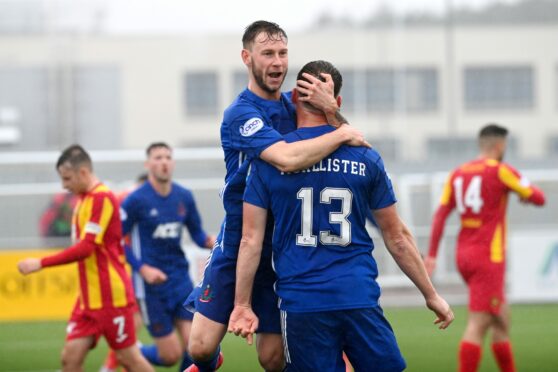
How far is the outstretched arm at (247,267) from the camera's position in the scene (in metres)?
5.77

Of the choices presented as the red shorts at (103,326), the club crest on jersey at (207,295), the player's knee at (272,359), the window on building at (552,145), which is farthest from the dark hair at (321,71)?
the window on building at (552,145)

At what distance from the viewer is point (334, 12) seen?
103 feet

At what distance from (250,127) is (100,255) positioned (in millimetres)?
2891

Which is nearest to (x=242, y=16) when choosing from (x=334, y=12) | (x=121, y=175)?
(x=334, y=12)

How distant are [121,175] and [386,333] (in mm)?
16597

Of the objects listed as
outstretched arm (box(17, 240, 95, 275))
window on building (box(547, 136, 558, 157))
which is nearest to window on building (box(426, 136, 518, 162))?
window on building (box(547, 136, 558, 157))

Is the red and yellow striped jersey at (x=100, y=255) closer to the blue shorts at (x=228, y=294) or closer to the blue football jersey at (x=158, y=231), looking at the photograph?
the blue football jersey at (x=158, y=231)

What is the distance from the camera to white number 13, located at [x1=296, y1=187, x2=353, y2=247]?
559cm

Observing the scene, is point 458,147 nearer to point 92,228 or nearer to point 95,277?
point 95,277

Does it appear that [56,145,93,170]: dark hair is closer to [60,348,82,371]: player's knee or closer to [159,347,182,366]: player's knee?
[60,348,82,371]: player's knee

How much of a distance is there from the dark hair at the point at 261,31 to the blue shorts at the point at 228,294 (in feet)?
4.05

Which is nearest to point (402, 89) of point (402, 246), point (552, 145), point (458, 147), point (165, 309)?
point (458, 147)

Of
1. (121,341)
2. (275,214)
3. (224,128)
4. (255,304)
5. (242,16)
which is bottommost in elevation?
(121,341)

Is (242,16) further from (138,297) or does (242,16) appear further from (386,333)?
(386,333)
